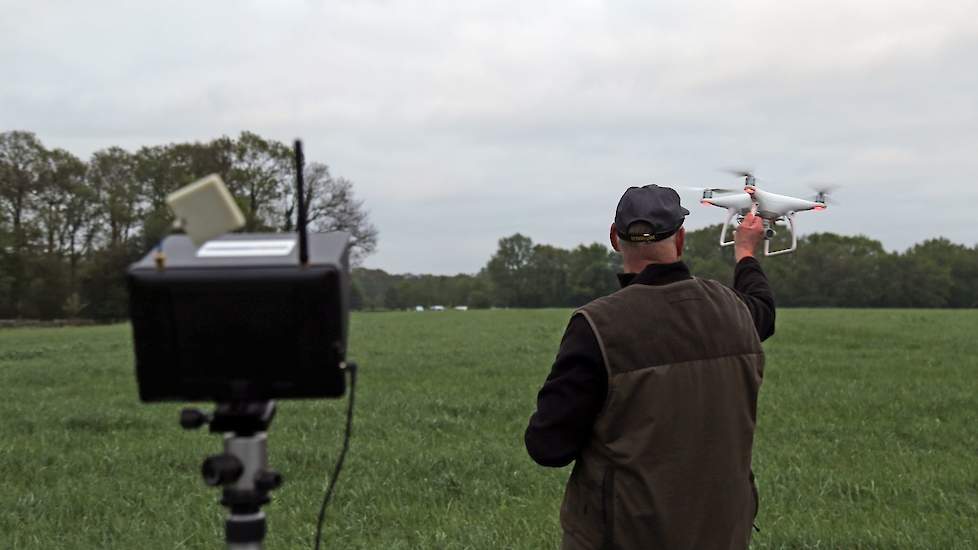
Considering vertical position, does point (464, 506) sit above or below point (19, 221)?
below

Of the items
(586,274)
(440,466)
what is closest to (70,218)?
(586,274)

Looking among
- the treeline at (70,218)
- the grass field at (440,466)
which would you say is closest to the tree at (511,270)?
the treeline at (70,218)

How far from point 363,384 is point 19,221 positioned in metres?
55.0

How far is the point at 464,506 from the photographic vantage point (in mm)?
6668

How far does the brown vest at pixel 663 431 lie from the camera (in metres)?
2.75

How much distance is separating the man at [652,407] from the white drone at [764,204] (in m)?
0.72

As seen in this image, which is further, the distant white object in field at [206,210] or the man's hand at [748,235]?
the man's hand at [748,235]

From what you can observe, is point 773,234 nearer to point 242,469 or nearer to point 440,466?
point 242,469

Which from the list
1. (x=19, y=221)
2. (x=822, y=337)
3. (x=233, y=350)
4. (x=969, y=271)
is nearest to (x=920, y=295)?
(x=969, y=271)

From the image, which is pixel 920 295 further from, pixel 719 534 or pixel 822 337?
pixel 719 534

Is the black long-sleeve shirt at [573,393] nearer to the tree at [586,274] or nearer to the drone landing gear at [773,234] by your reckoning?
the drone landing gear at [773,234]

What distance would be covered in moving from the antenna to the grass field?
432cm

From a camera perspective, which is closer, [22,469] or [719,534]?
[719,534]

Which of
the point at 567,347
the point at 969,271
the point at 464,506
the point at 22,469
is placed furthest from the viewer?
the point at 969,271
